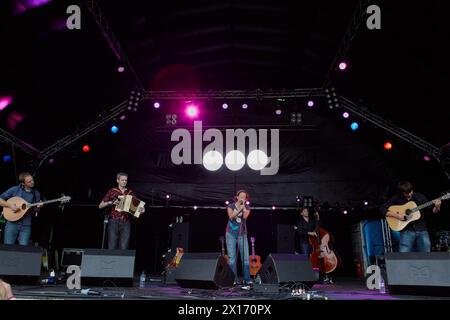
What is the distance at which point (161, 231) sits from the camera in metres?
12.2

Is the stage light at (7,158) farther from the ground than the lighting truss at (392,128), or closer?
closer

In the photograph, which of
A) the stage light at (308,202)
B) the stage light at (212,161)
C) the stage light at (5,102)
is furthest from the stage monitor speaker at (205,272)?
the stage light at (212,161)

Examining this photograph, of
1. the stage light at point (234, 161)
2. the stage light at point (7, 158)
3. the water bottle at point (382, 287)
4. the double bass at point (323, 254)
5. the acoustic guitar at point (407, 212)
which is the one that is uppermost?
the stage light at point (234, 161)

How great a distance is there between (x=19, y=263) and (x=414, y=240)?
6295mm

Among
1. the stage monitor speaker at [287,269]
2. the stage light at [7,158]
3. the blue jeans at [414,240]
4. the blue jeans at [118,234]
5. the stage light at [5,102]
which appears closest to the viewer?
the stage monitor speaker at [287,269]

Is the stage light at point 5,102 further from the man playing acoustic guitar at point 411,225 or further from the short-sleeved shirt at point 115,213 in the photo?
the man playing acoustic guitar at point 411,225

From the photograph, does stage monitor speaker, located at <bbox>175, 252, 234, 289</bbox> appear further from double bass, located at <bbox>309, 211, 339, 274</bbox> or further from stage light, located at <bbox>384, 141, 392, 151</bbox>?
stage light, located at <bbox>384, 141, 392, 151</bbox>

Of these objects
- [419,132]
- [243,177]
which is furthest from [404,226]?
[243,177]

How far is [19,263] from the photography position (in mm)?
6059

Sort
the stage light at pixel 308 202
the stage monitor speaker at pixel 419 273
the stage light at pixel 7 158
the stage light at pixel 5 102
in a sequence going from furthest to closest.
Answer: the stage light at pixel 308 202
the stage light at pixel 7 158
the stage light at pixel 5 102
the stage monitor speaker at pixel 419 273

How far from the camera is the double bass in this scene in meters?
9.42

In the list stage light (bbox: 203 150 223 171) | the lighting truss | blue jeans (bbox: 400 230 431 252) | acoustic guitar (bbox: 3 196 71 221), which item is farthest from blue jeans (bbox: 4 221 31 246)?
the lighting truss

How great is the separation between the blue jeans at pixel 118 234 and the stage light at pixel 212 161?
4946 mm

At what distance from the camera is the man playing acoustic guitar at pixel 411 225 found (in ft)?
21.5
